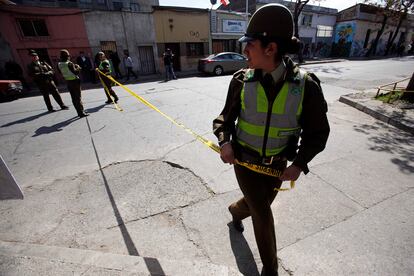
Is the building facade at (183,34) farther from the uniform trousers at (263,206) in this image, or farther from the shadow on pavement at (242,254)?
the uniform trousers at (263,206)

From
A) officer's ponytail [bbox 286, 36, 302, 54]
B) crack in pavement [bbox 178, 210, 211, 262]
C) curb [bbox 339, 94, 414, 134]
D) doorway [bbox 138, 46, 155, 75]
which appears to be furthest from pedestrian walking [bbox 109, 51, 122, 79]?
officer's ponytail [bbox 286, 36, 302, 54]

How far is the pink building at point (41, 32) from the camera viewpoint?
13.7 metres

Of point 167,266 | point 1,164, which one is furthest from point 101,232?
point 1,164

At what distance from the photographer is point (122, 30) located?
1678 centimetres

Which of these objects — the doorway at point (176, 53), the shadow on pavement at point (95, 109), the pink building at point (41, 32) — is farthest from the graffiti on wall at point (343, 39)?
the shadow on pavement at point (95, 109)

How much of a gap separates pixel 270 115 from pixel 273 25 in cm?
59

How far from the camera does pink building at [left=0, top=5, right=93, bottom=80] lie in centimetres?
1366

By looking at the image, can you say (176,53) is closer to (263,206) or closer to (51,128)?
(51,128)

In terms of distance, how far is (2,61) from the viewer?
13828 mm

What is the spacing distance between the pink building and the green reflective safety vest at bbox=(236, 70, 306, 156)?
57.8 ft

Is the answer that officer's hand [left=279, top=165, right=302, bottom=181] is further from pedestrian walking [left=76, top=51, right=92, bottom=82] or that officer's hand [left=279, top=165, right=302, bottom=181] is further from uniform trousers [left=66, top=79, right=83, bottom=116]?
pedestrian walking [left=76, top=51, right=92, bottom=82]

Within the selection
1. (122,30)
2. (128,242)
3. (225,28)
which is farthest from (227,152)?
(225,28)

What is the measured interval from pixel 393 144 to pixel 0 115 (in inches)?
440

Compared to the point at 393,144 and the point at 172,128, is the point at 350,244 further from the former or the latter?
the point at 172,128
